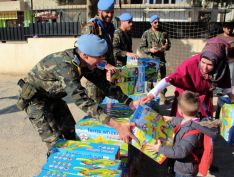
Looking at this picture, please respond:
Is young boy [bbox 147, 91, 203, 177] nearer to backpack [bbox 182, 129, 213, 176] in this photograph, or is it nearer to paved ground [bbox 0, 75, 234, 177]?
backpack [bbox 182, 129, 213, 176]

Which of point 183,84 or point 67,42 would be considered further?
point 67,42

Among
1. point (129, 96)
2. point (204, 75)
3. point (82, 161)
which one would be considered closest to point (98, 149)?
point (82, 161)

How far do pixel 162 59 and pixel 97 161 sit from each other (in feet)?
13.3

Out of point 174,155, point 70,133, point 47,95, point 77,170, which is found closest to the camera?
point 77,170

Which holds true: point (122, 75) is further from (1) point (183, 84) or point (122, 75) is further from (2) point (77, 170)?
(2) point (77, 170)

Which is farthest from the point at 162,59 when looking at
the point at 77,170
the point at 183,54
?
the point at 77,170

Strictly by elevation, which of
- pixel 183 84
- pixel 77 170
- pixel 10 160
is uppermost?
pixel 183 84

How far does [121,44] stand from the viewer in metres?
4.66

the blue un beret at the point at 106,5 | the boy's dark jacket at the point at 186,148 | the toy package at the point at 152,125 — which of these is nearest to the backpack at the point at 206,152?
the boy's dark jacket at the point at 186,148

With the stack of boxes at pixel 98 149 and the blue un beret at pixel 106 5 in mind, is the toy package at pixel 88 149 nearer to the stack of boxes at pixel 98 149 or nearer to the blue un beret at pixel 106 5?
the stack of boxes at pixel 98 149

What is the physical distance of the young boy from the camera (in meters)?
2.01

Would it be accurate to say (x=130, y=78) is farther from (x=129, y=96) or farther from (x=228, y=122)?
(x=228, y=122)

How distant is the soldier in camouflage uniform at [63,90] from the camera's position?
2160 millimetres

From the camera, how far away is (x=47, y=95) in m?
2.70
